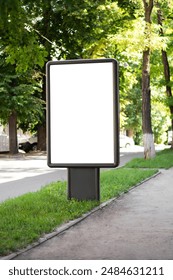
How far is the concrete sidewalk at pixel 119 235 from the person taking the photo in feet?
24.7

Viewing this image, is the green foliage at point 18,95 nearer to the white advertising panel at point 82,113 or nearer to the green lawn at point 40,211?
the green lawn at point 40,211

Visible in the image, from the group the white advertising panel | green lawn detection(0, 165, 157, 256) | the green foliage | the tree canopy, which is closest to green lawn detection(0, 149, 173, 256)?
green lawn detection(0, 165, 157, 256)

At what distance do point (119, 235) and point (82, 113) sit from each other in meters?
3.39

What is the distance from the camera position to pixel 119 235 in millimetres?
8898

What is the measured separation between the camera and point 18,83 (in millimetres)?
35875

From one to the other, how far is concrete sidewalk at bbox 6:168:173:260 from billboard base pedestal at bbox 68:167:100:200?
0.45 metres

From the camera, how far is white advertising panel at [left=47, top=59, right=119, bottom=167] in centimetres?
1147

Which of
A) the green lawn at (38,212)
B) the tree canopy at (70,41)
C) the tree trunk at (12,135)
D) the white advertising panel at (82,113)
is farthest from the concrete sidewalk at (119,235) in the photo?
the tree trunk at (12,135)

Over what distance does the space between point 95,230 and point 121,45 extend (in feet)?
54.2

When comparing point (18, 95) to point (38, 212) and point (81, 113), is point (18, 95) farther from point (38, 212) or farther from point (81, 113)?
point (38, 212)

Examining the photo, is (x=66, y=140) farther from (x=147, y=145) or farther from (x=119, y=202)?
(x=147, y=145)

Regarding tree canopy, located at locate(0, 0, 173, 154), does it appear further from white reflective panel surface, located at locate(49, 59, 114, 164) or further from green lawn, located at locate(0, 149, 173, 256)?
green lawn, located at locate(0, 149, 173, 256)

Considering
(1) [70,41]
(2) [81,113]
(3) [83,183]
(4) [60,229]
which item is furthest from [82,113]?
(1) [70,41]

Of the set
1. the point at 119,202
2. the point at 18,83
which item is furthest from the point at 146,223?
the point at 18,83
